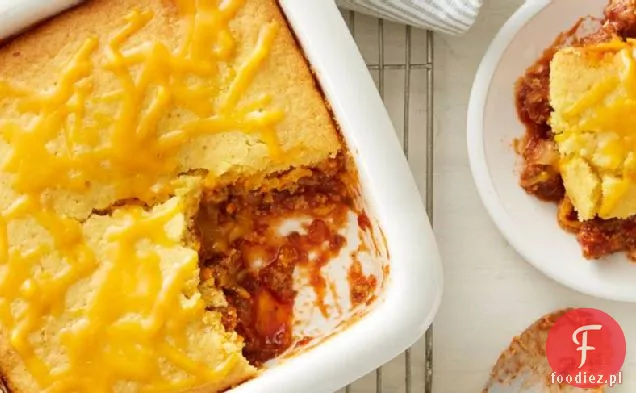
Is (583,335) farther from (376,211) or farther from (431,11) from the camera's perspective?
(431,11)

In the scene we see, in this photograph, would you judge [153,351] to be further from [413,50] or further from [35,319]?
[413,50]

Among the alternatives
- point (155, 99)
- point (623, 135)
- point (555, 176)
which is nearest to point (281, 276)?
point (155, 99)

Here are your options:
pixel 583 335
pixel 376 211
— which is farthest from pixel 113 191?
pixel 583 335

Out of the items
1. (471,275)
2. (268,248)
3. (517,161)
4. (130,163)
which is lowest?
(471,275)

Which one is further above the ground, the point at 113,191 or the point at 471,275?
the point at 113,191

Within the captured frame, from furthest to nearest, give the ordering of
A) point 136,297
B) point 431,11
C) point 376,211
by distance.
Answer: point 431,11
point 376,211
point 136,297

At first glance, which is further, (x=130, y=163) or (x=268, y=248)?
(x=268, y=248)

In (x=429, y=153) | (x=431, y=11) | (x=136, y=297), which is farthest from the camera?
(x=429, y=153)
